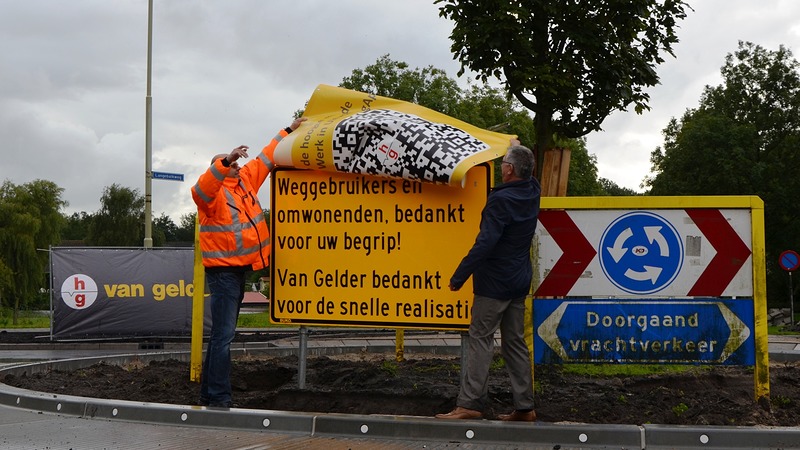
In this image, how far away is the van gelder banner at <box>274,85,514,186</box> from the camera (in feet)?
24.4

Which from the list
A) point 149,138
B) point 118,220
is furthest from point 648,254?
point 118,220

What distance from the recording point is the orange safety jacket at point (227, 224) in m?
8.07

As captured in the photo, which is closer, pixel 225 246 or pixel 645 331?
pixel 645 331

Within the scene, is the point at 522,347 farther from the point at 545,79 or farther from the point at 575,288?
the point at 545,79

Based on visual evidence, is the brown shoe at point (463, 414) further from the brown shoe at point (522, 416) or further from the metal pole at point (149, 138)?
the metal pole at point (149, 138)

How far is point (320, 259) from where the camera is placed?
26.7ft

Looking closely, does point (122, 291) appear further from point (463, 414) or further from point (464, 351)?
point (463, 414)

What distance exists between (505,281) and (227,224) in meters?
2.38

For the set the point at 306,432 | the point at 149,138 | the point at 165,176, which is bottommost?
the point at 306,432

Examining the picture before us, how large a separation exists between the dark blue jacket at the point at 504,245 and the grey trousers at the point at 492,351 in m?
0.10

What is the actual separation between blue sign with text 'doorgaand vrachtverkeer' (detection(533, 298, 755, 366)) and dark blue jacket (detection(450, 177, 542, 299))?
0.54 m

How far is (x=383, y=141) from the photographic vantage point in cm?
768

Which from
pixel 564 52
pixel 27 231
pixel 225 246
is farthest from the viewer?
pixel 27 231

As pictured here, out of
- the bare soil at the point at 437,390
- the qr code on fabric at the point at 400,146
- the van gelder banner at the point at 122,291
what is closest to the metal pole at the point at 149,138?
the van gelder banner at the point at 122,291
